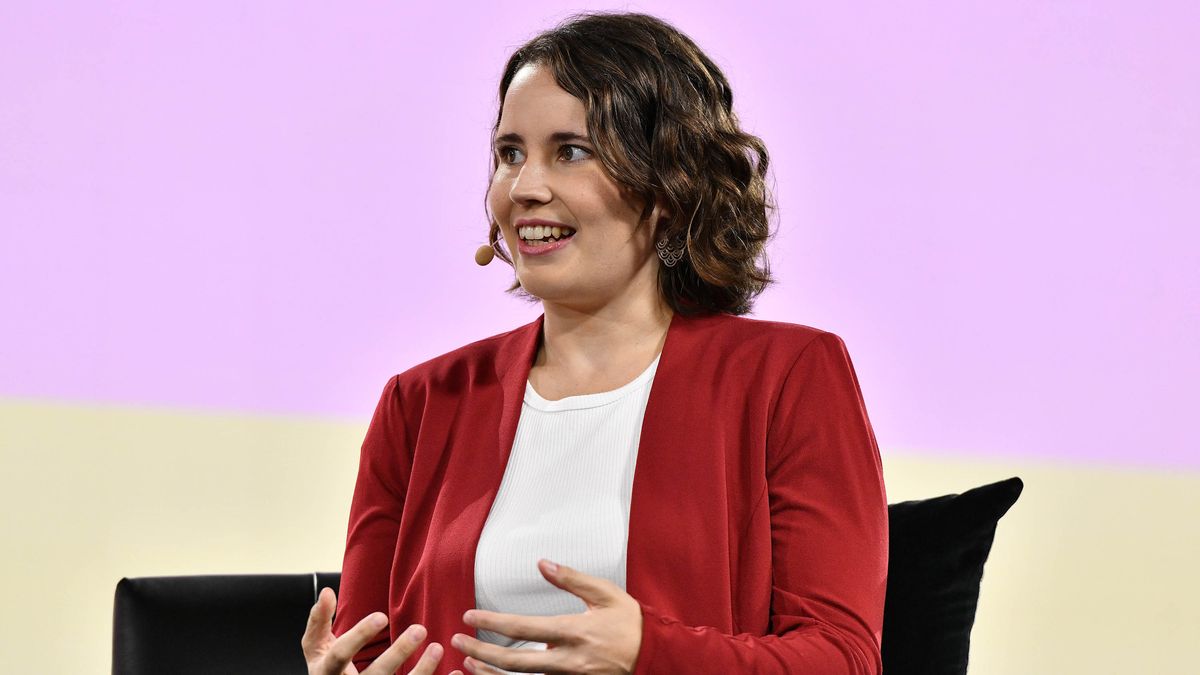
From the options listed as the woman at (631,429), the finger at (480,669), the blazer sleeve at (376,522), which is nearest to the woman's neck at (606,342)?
the woman at (631,429)

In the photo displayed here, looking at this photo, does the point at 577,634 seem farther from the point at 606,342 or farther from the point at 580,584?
the point at 606,342

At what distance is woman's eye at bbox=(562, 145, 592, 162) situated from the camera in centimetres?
145

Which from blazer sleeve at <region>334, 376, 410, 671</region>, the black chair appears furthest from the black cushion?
blazer sleeve at <region>334, 376, 410, 671</region>

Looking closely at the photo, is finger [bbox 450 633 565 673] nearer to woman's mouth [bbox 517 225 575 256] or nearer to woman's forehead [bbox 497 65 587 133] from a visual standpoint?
woman's mouth [bbox 517 225 575 256]

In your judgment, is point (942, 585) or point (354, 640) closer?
point (354, 640)

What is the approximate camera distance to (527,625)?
111cm

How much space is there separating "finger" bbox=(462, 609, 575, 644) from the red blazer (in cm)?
12

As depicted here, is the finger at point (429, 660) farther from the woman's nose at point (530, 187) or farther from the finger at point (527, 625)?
the woman's nose at point (530, 187)

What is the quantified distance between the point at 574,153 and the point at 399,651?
59cm

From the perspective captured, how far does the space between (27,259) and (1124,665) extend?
2324mm

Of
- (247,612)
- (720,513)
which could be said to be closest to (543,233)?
(720,513)

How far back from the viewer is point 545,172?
1443 millimetres

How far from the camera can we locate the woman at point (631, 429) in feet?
4.44

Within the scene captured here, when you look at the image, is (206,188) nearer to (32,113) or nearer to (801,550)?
(32,113)
